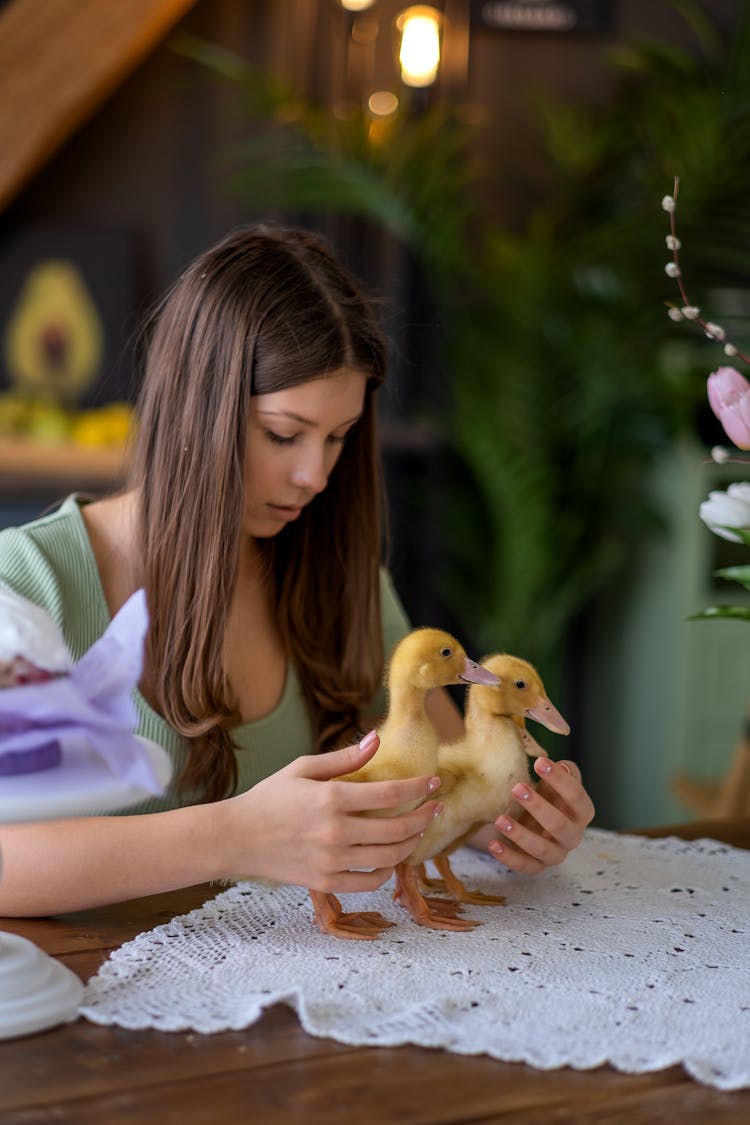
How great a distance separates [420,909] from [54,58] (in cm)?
280

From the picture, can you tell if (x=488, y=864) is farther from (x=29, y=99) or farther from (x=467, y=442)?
(x=29, y=99)

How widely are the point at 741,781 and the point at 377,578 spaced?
97 cm

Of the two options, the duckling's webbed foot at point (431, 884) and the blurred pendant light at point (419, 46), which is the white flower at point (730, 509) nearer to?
the duckling's webbed foot at point (431, 884)

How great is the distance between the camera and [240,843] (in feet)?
3.51

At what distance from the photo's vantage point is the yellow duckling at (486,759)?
114 centimetres

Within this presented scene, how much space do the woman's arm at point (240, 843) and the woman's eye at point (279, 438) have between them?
0.43 m

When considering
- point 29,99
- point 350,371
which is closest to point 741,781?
point 350,371

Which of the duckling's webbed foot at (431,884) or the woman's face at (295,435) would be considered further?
the woman's face at (295,435)

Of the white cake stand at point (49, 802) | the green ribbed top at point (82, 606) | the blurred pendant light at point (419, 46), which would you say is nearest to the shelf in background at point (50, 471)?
the blurred pendant light at point (419, 46)

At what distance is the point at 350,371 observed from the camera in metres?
1.41

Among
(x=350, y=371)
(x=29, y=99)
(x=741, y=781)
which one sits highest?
(x=29, y=99)

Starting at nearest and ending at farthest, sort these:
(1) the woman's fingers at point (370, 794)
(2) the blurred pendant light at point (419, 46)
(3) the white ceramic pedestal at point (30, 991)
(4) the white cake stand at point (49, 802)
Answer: (4) the white cake stand at point (49, 802)
(3) the white ceramic pedestal at point (30, 991)
(1) the woman's fingers at point (370, 794)
(2) the blurred pendant light at point (419, 46)

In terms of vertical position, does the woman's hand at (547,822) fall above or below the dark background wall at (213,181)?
below

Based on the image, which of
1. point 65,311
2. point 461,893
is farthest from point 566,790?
point 65,311
